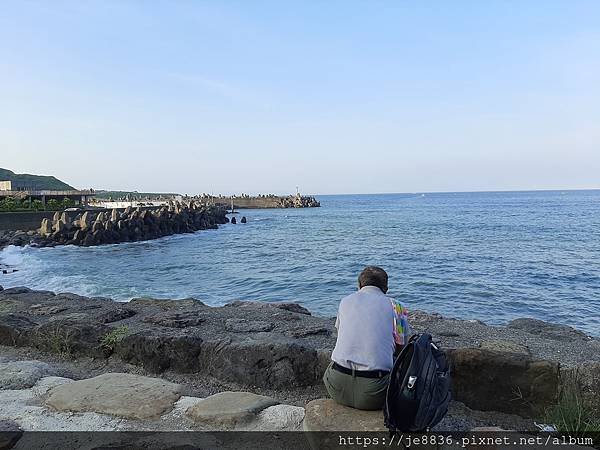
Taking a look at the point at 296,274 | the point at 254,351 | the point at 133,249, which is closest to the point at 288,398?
the point at 254,351

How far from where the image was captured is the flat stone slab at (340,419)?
319 centimetres

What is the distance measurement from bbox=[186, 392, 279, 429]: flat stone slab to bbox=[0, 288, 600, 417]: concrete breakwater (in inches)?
27.9

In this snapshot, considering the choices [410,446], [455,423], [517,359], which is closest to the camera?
[410,446]

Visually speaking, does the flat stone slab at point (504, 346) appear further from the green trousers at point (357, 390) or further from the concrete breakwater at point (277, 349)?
the green trousers at point (357, 390)

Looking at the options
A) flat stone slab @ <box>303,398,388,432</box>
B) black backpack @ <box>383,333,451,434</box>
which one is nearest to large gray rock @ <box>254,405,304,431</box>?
flat stone slab @ <box>303,398,388,432</box>

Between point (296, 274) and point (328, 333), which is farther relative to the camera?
point (296, 274)

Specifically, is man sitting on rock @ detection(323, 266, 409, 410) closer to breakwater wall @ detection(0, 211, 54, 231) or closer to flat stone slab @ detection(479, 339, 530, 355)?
flat stone slab @ detection(479, 339, 530, 355)

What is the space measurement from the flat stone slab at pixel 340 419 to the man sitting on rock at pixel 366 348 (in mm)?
Result: 59

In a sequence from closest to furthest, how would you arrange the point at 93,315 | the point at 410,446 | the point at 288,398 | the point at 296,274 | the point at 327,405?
the point at 410,446 < the point at 327,405 < the point at 288,398 < the point at 93,315 < the point at 296,274

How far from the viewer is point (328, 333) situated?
20.3 feet

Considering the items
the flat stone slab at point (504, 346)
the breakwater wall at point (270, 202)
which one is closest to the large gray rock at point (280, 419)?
the flat stone slab at point (504, 346)

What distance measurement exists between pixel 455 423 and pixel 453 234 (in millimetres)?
34230

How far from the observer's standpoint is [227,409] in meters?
4.03

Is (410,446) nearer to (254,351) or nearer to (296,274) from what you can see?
(254,351)
